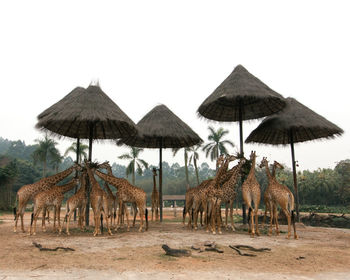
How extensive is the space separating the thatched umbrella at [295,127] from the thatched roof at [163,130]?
2.92 m

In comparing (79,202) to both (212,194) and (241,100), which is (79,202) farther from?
(241,100)

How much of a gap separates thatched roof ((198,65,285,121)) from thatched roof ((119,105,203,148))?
1281mm

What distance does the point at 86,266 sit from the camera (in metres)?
4.73

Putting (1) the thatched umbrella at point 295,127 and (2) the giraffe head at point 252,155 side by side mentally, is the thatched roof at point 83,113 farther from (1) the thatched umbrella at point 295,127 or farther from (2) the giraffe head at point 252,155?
(1) the thatched umbrella at point 295,127

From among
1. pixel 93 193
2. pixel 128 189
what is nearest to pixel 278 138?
pixel 128 189

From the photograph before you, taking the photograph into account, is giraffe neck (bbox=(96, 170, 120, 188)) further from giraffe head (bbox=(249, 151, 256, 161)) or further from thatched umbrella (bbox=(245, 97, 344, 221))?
thatched umbrella (bbox=(245, 97, 344, 221))

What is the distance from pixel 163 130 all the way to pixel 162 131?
90mm

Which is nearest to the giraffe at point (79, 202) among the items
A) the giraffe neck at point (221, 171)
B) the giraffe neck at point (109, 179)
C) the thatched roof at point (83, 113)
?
the giraffe neck at point (109, 179)

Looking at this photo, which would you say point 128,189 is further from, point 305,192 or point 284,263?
point 305,192

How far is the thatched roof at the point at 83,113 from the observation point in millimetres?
9289

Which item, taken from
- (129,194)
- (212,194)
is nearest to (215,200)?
(212,194)

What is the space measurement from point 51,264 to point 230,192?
19.4ft

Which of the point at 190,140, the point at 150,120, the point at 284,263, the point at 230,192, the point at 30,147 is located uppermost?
the point at 30,147

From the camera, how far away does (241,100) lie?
11047 millimetres
